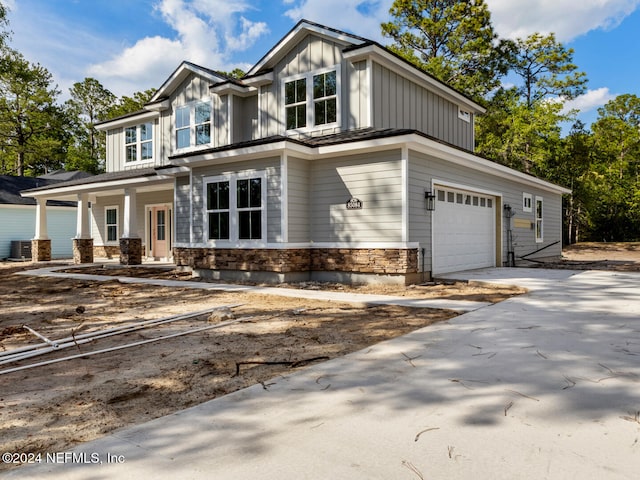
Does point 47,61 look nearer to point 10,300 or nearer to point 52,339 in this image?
point 10,300

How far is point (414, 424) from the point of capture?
270 centimetres

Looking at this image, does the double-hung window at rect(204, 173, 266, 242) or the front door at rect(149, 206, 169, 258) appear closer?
the double-hung window at rect(204, 173, 266, 242)

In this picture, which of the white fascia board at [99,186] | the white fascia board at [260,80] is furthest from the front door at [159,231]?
the white fascia board at [260,80]

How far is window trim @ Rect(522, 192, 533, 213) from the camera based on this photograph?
15.8 metres

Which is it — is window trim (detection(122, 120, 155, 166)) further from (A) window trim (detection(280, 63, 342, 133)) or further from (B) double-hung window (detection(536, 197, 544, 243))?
(B) double-hung window (detection(536, 197, 544, 243))

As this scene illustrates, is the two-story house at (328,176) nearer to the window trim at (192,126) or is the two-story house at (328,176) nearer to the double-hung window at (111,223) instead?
the window trim at (192,126)

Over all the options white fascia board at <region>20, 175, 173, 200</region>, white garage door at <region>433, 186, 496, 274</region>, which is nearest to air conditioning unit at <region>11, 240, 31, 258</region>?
white fascia board at <region>20, 175, 173, 200</region>

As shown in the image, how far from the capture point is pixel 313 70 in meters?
12.6

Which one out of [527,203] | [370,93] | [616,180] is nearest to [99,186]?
[370,93]

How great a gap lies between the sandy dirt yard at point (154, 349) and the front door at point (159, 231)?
8757mm

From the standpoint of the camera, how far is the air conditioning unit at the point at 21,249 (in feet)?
70.0

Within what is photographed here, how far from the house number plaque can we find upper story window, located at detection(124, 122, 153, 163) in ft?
34.0

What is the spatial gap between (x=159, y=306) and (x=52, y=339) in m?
2.43

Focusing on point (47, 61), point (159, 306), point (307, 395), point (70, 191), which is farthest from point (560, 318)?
point (47, 61)
